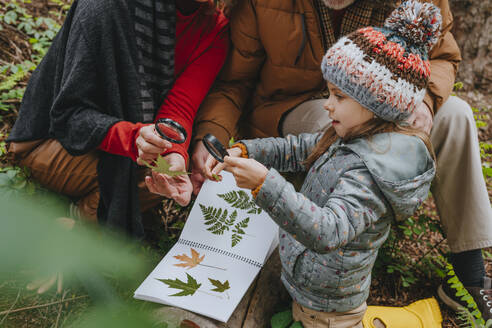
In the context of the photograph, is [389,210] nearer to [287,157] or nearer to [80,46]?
[287,157]

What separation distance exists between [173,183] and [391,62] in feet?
3.76

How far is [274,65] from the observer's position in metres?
2.20

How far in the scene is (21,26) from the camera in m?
3.16

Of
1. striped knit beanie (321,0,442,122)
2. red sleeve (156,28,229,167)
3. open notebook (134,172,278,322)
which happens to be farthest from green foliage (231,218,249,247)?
striped knit beanie (321,0,442,122)

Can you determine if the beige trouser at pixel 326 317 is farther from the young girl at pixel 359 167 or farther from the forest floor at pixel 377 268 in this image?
A: the forest floor at pixel 377 268

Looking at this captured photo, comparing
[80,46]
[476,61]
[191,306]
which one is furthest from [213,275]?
[476,61]

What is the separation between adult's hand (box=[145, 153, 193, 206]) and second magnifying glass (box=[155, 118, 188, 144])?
8.0 inches

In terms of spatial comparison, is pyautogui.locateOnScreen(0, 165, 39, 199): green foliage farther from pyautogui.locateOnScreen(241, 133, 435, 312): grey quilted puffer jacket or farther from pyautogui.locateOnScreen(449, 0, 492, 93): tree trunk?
pyautogui.locateOnScreen(449, 0, 492, 93): tree trunk

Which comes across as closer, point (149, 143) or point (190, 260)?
A: point (149, 143)

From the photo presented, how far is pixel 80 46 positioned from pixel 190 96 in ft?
2.10

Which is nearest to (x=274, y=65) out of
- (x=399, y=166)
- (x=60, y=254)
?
(x=399, y=166)

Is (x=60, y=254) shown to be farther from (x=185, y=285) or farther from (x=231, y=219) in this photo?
(x=231, y=219)

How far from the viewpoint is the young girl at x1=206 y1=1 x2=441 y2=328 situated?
1.25m

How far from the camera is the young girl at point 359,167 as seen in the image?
Result: 4.11ft
